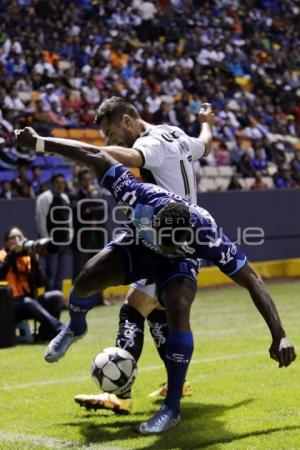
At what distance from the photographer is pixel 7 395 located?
25.1 feet

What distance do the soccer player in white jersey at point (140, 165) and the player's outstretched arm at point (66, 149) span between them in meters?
0.33

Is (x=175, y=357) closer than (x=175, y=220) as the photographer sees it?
No

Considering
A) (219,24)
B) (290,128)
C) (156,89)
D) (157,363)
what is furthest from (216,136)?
(157,363)

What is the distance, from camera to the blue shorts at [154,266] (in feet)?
21.0

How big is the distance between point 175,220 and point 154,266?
1.84 ft

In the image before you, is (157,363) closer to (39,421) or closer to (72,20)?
(39,421)

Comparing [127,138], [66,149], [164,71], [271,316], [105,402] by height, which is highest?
[164,71]

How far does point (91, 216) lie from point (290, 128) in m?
12.3

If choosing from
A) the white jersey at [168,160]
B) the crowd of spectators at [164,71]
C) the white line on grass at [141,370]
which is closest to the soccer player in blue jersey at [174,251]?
the white jersey at [168,160]

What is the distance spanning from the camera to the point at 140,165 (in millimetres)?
6480

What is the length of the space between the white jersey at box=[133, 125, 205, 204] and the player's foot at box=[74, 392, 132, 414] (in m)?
1.51

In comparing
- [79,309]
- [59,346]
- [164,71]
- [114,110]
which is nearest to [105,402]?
[59,346]

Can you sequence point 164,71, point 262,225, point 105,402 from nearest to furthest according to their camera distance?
point 105,402
point 262,225
point 164,71

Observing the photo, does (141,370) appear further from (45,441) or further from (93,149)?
(93,149)
